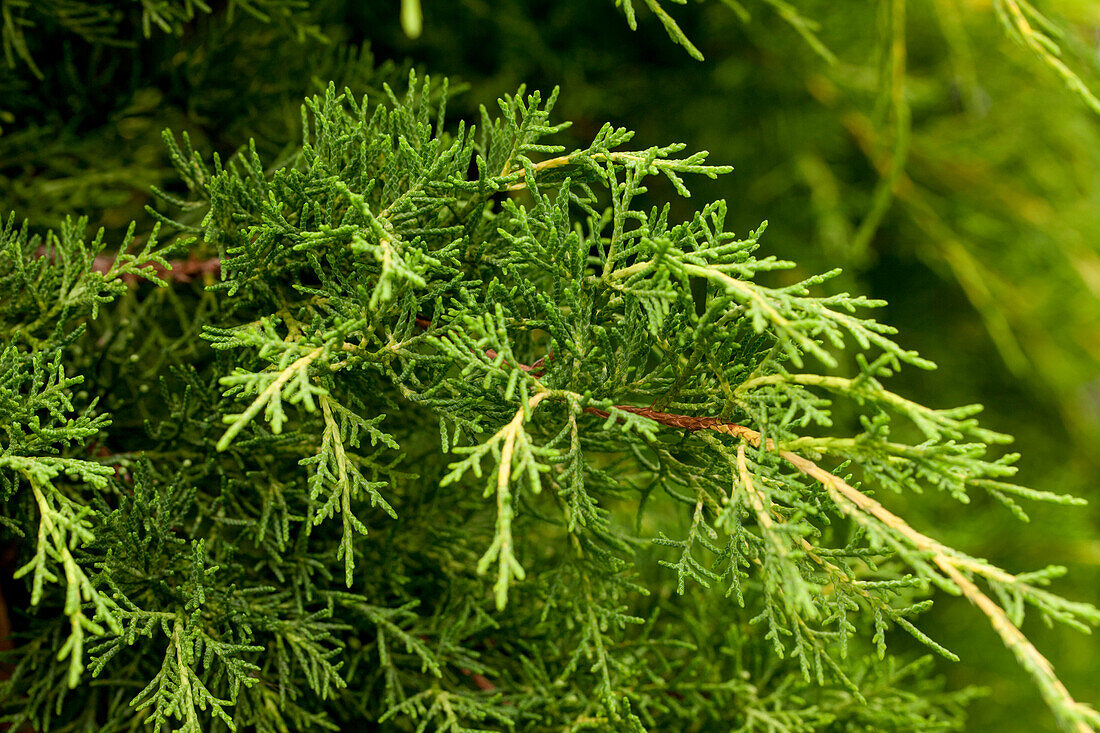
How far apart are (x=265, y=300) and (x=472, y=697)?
1.99 ft

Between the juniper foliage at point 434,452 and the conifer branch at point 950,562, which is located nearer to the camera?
the conifer branch at point 950,562

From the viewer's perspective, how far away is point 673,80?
6.63 ft

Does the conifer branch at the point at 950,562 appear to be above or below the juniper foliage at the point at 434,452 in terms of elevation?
above

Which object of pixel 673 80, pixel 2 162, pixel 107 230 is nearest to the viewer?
pixel 2 162

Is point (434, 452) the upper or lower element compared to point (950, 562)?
lower

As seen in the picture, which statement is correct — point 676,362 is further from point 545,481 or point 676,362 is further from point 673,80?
point 673,80

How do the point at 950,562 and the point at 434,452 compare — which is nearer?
the point at 950,562

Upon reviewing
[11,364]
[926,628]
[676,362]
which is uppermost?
[676,362]

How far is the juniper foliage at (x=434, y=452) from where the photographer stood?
76 centimetres

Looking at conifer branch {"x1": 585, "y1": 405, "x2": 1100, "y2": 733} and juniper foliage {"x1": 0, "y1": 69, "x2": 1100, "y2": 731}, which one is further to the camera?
juniper foliage {"x1": 0, "y1": 69, "x2": 1100, "y2": 731}

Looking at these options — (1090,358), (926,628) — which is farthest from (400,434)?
(1090,358)

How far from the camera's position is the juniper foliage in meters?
0.76

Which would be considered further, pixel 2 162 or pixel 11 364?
pixel 2 162

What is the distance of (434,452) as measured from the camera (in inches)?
45.2
